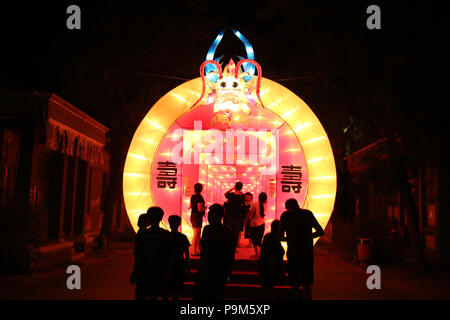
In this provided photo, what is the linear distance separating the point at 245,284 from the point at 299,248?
275 centimetres

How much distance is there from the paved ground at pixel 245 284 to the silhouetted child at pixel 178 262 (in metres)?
2.81

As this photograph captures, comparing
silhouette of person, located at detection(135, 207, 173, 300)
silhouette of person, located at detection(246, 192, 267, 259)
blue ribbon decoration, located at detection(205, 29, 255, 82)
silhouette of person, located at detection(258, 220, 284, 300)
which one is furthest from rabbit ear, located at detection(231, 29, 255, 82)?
silhouette of person, located at detection(135, 207, 173, 300)

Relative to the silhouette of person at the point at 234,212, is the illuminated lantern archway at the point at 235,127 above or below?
above

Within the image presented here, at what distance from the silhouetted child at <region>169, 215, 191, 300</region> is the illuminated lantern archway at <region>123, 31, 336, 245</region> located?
5127 mm

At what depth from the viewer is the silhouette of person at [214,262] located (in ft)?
19.5

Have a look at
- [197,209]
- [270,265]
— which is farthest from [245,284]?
[270,265]

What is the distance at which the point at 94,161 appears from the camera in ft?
56.9

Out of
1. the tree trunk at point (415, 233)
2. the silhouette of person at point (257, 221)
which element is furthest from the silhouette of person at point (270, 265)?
the tree trunk at point (415, 233)

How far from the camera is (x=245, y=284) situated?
9.42 meters

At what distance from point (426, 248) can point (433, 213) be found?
1359mm

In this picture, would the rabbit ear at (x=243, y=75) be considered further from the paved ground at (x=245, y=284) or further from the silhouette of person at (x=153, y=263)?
Result: the silhouette of person at (x=153, y=263)

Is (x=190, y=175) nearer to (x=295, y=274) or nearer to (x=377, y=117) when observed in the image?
(x=377, y=117)

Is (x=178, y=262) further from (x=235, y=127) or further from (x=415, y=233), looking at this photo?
(x=415, y=233)
